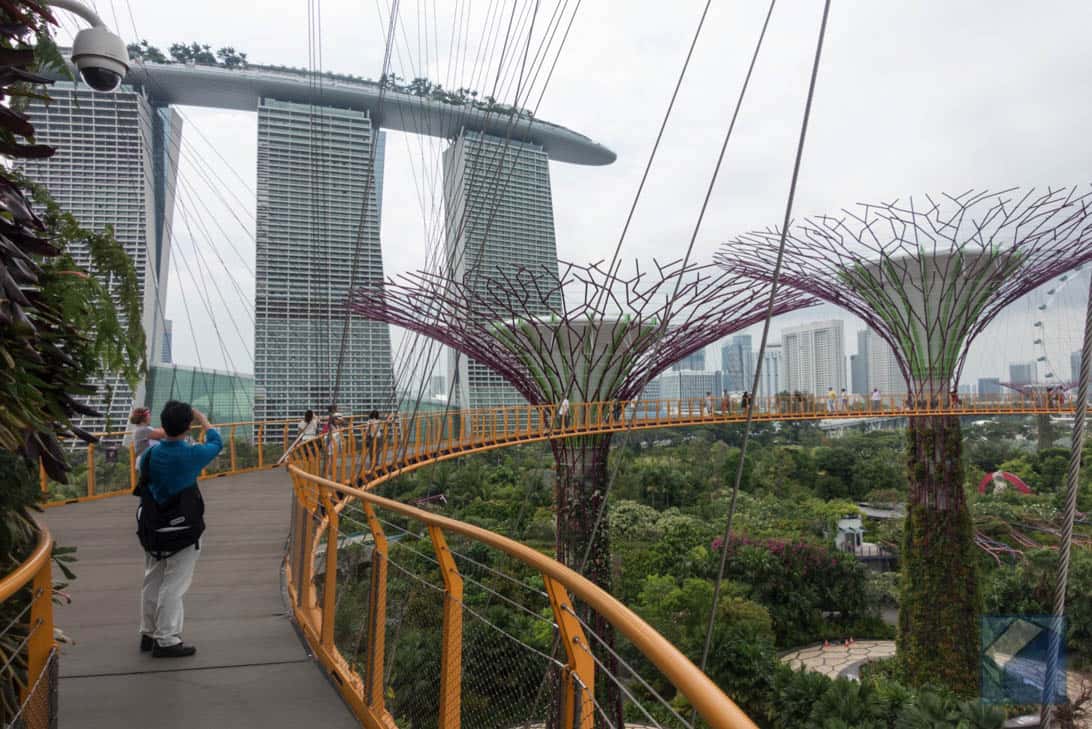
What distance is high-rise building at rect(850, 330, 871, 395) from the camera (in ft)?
195

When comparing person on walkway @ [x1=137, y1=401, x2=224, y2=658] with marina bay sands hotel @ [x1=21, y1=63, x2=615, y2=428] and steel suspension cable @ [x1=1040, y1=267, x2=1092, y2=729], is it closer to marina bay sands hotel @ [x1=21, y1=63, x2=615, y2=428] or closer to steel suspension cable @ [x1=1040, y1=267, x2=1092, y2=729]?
steel suspension cable @ [x1=1040, y1=267, x2=1092, y2=729]

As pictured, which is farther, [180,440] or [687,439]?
[687,439]

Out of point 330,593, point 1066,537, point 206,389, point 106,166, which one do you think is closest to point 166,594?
point 330,593

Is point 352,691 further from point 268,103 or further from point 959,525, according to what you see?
point 268,103

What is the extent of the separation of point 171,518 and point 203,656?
0.60m

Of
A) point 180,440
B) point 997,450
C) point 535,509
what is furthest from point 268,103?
point 997,450

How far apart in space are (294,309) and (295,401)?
306cm

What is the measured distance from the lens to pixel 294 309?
25.2m

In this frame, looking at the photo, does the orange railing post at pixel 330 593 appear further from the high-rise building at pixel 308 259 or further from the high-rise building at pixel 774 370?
the high-rise building at pixel 774 370

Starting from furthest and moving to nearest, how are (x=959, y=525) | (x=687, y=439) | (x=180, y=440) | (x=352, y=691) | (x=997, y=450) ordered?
(x=687, y=439), (x=997, y=450), (x=959, y=525), (x=180, y=440), (x=352, y=691)

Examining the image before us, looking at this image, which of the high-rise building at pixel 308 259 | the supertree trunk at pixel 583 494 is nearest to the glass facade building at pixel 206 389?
the high-rise building at pixel 308 259

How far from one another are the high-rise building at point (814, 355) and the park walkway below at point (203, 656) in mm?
53197

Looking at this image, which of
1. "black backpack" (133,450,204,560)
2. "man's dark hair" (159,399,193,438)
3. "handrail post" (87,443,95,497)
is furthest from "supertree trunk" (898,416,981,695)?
"handrail post" (87,443,95,497)

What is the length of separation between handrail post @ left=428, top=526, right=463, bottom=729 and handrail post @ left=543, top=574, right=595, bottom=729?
669mm
